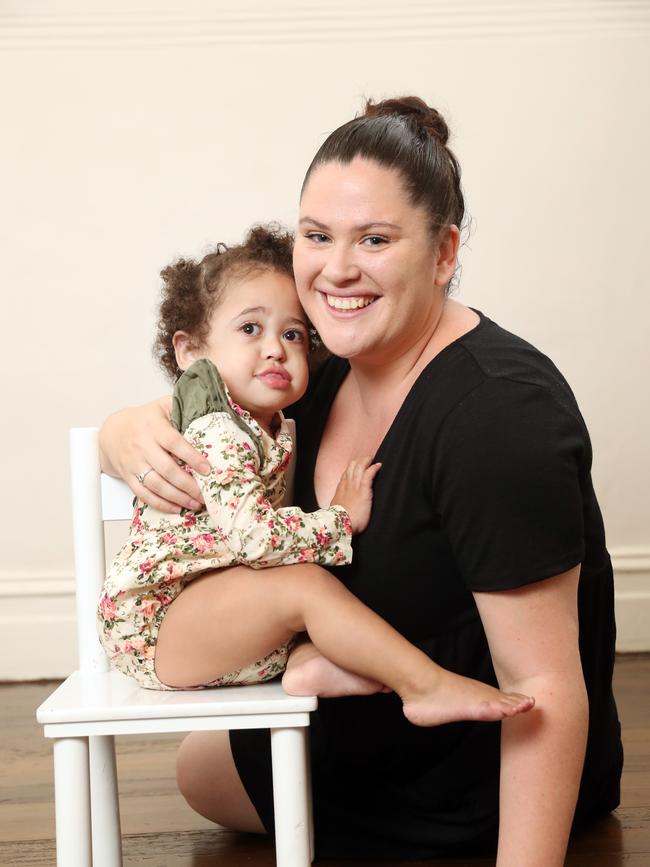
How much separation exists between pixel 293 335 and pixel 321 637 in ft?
1.77

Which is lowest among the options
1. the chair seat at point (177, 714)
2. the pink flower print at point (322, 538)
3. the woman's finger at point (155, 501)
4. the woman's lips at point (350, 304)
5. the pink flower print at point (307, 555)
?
the chair seat at point (177, 714)

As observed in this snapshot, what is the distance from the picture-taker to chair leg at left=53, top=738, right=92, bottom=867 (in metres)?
1.40

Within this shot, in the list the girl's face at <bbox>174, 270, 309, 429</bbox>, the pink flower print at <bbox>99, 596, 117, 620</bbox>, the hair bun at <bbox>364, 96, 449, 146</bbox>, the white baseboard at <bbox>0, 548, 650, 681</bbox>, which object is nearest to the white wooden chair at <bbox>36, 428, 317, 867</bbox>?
the pink flower print at <bbox>99, 596, 117, 620</bbox>

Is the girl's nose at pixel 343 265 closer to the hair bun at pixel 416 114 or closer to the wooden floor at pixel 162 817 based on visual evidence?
the hair bun at pixel 416 114

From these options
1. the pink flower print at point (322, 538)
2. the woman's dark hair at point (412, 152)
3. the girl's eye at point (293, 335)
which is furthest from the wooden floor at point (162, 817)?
the woman's dark hair at point (412, 152)

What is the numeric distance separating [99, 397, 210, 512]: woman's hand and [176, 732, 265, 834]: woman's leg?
0.61 m

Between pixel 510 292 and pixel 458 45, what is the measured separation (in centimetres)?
76

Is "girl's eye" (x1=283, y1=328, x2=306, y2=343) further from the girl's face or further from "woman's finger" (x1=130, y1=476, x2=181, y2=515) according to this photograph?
"woman's finger" (x1=130, y1=476, x2=181, y2=515)

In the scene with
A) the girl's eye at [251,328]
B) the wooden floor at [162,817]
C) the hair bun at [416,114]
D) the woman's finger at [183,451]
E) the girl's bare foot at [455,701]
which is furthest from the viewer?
the wooden floor at [162,817]

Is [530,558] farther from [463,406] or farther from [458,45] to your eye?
[458,45]

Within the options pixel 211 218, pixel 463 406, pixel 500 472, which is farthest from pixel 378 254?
pixel 211 218

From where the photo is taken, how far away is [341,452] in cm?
177

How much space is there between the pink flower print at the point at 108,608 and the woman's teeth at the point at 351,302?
0.52m

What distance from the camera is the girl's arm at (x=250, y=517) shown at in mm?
1415
